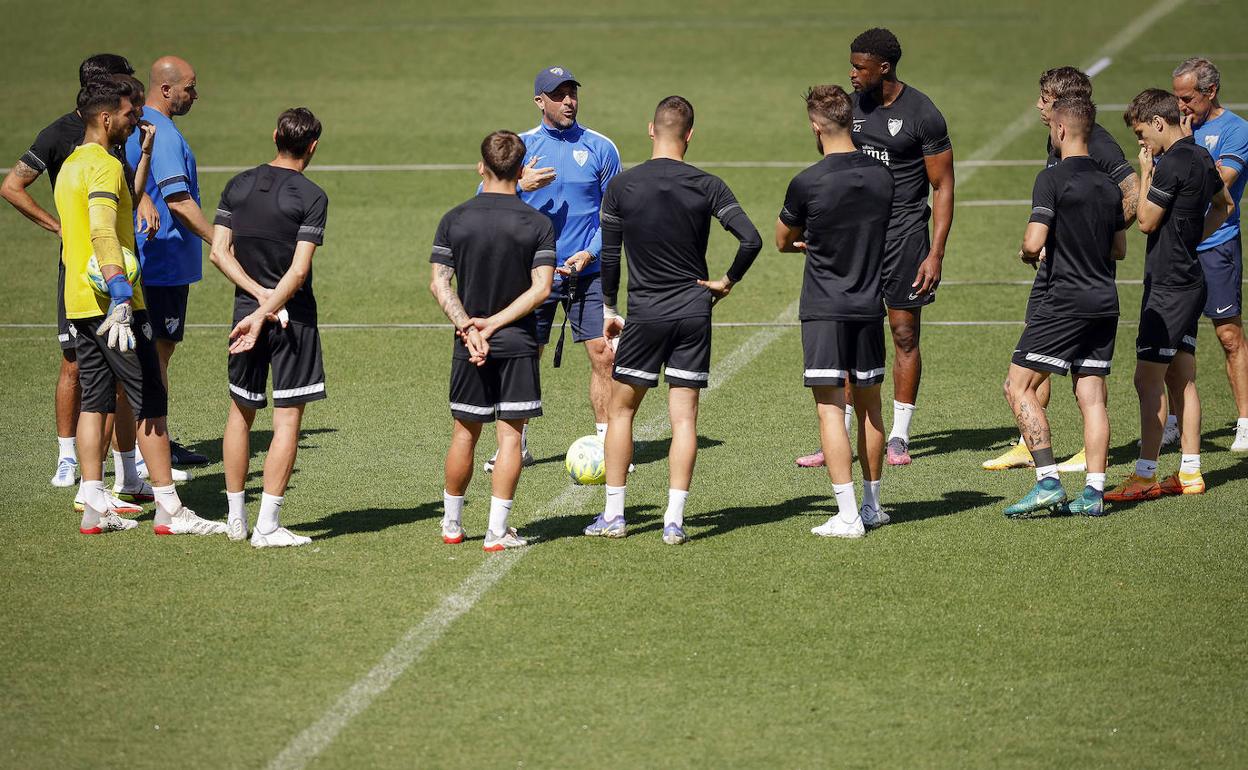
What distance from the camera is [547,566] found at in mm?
8141

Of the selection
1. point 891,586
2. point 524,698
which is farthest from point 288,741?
point 891,586

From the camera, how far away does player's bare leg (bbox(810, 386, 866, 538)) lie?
852 centimetres

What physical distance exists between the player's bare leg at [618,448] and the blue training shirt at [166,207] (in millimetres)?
3322

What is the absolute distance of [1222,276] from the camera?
1026cm

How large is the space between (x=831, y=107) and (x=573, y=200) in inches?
98.2

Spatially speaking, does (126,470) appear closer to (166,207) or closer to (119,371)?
(119,371)

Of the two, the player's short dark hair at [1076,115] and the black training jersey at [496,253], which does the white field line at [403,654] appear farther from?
the player's short dark hair at [1076,115]

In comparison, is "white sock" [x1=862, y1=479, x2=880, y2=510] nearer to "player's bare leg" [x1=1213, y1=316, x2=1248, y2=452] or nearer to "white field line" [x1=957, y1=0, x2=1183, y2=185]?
"player's bare leg" [x1=1213, y1=316, x2=1248, y2=452]

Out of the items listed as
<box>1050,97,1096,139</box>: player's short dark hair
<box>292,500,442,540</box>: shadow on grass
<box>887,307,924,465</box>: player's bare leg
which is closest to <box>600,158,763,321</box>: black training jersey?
<box>292,500,442,540</box>: shadow on grass

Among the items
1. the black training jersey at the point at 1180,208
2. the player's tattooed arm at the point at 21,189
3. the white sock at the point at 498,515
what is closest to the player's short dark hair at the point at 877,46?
the black training jersey at the point at 1180,208

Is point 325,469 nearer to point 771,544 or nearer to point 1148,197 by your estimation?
point 771,544

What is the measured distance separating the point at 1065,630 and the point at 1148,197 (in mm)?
3115

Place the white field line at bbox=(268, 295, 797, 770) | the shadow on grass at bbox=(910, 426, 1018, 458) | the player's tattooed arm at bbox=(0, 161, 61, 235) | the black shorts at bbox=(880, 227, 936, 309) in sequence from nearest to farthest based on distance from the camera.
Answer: the white field line at bbox=(268, 295, 797, 770)
the player's tattooed arm at bbox=(0, 161, 61, 235)
the black shorts at bbox=(880, 227, 936, 309)
the shadow on grass at bbox=(910, 426, 1018, 458)

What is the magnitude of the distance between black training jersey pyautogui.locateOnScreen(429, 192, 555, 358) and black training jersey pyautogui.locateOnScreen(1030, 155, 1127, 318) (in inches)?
114
